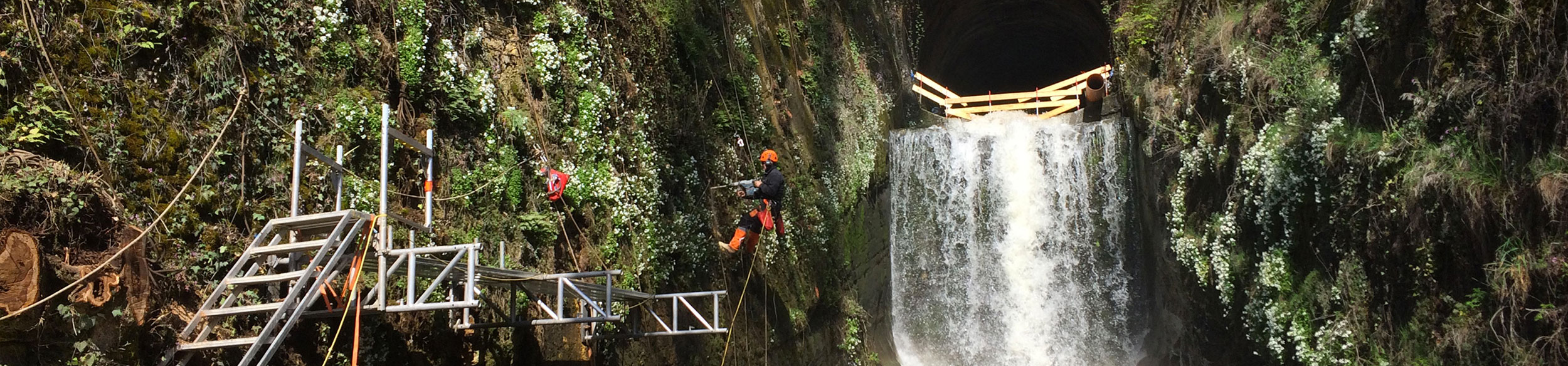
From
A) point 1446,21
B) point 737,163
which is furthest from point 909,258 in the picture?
point 1446,21

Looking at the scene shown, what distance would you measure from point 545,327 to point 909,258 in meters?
9.56

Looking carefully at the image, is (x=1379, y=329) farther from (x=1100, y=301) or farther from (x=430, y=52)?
(x=430, y=52)

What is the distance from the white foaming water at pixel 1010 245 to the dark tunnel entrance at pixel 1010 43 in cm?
444

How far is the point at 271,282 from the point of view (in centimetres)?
534

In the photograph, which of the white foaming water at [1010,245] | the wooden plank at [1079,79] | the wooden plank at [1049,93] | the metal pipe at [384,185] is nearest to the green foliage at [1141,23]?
the white foaming water at [1010,245]

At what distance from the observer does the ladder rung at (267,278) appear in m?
5.24

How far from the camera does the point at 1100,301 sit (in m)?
16.0

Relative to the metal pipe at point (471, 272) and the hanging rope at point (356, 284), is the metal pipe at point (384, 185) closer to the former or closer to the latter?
the hanging rope at point (356, 284)

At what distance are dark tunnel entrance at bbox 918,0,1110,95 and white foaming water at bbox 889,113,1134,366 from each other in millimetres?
4444

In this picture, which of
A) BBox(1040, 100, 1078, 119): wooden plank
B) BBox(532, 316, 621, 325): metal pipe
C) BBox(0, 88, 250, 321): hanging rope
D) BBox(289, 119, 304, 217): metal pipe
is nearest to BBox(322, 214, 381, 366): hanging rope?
BBox(289, 119, 304, 217): metal pipe

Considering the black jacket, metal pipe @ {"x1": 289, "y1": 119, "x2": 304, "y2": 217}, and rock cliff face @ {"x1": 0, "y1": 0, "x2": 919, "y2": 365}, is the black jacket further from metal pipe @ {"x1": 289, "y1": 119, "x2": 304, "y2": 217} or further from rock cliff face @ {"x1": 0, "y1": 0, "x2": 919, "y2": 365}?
metal pipe @ {"x1": 289, "y1": 119, "x2": 304, "y2": 217}

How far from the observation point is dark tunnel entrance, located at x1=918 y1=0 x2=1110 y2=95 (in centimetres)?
2184

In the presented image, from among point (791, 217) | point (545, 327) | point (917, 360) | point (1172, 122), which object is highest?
point (1172, 122)

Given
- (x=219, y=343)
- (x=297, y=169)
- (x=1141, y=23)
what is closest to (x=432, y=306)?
(x=219, y=343)
